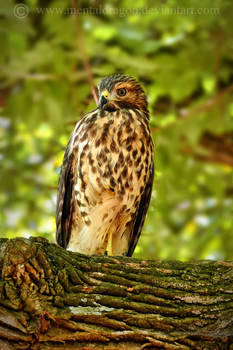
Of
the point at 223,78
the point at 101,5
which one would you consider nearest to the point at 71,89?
the point at 101,5

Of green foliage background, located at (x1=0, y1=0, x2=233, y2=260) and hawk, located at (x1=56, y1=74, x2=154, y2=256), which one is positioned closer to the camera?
hawk, located at (x1=56, y1=74, x2=154, y2=256)

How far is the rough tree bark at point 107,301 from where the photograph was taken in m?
2.32

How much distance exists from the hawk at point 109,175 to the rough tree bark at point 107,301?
112 cm

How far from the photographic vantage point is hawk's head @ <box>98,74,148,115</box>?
4.06 metres

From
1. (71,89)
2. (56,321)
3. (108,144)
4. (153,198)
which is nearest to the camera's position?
(56,321)

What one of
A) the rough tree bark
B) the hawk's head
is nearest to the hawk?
the hawk's head

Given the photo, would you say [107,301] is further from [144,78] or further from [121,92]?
[144,78]

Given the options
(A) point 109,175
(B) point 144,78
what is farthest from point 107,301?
(B) point 144,78

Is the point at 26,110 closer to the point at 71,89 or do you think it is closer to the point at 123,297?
the point at 71,89

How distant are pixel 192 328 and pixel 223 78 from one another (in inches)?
191

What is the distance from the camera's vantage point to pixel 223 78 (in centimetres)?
696

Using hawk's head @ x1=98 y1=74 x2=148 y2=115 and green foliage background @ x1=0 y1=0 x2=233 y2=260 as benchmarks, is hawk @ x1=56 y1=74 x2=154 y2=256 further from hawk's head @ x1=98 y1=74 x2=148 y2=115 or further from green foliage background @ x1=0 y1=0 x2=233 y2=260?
green foliage background @ x1=0 y1=0 x2=233 y2=260

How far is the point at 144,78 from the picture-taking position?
6.70 metres

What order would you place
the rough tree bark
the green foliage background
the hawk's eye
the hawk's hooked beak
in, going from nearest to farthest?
the rough tree bark < the hawk's hooked beak < the hawk's eye < the green foliage background
